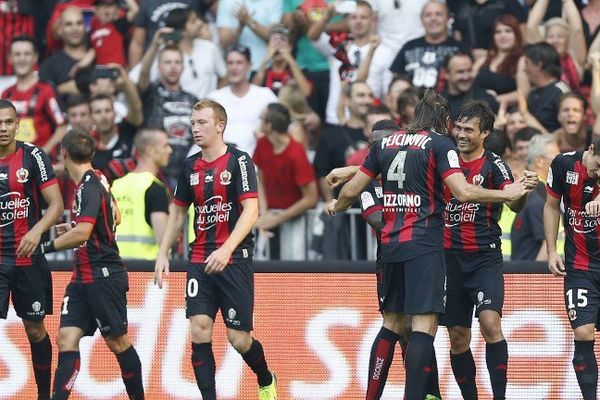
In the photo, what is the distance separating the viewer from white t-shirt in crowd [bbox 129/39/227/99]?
16.9 m

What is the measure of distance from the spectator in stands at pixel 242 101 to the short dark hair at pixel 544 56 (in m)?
2.94

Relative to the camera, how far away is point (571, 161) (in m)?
11.1

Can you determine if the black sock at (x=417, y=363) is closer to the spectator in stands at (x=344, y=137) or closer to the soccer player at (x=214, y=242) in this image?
Answer: the soccer player at (x=214, y=242)

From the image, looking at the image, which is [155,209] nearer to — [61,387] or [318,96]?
[61,387]

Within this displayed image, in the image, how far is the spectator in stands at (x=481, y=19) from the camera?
16.5 metres

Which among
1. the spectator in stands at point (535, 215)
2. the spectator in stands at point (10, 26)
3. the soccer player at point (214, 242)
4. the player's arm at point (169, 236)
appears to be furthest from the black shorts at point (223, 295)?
the spectator in stands at point (10, 26)

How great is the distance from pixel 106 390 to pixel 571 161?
4.58 meters

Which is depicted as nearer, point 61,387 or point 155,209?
point 61,387

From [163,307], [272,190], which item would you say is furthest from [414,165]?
[272,190]

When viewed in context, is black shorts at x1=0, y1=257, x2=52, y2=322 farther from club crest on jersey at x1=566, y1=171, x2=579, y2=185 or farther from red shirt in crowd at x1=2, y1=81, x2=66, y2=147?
red shirt in crowd at x1=2, y1=81, x2=66, y2=147

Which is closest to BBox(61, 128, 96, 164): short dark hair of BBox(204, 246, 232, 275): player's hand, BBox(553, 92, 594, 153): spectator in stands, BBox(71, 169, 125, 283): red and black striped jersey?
BBox(71, 169, 125, 283): red and black striped jersey

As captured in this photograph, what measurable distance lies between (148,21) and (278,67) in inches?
69.4

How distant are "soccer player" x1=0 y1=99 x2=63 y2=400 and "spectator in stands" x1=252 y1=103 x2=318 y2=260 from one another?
3.64 m

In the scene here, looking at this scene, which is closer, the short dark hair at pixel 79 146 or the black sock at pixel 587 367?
the black sock at pixel 587 367
